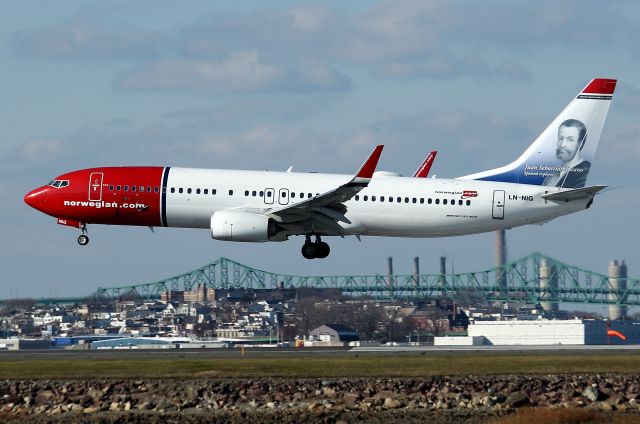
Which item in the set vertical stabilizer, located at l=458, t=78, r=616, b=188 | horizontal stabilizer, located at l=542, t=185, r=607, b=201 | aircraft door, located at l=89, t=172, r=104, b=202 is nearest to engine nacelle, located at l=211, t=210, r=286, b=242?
aircraft door, located at l=89, t=172, r=104, b=202

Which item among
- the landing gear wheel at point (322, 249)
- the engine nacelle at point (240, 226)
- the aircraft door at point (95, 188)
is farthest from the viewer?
the landing gear wheel at point (322, 249)

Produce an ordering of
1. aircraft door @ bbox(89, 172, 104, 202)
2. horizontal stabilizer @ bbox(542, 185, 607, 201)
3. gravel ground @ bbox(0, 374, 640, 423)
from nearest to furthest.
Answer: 1. gravel ground @ bbox(0, 374, 640, 423)
2. horizontal stabilizer @ bbox(542, 185, 607, 201)
3. aircraft door @ bbox(89, 172, 104, 202)

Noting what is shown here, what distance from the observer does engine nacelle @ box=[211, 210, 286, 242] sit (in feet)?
192

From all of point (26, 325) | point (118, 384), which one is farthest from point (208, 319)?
point (118, 384)

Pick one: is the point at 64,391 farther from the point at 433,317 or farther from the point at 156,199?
the point at 433,317

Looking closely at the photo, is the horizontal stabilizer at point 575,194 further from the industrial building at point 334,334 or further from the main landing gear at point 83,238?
the industrial building at point 334,334

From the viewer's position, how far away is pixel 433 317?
16875 centimetres

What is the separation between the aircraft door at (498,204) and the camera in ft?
201

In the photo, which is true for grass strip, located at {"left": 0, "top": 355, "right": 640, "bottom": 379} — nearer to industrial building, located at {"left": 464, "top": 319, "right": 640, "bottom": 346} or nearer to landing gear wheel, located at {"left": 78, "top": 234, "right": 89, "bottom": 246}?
landing gear wheel, located at {"left": 78, "top": 234, "right": 89, "bottom": 246}

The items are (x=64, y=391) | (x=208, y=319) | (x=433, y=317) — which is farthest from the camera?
(x=208, y=319)

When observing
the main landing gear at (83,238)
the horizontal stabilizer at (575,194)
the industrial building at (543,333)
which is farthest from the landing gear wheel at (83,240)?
the industrial building at (543,333)

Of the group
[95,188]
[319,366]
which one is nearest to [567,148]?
[319,366]

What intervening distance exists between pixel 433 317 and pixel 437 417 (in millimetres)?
131367

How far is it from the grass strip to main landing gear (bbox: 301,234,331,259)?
23.9ft
